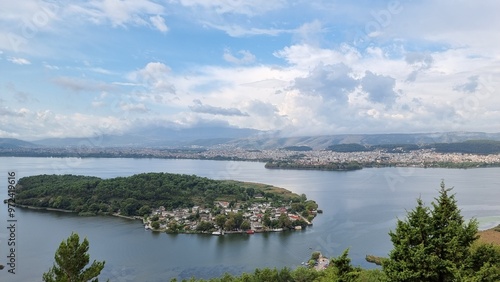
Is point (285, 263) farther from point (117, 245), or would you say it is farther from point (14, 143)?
point (14, 143)

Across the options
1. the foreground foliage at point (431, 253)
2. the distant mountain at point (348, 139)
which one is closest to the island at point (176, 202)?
the foreground foliage at point (431, 253)

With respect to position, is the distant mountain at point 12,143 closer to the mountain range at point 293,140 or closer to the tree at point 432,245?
the mountain range at point 293,140

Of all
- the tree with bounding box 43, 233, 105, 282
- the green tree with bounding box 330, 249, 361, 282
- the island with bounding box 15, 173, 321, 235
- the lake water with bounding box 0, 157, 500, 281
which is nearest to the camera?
the green tree with bounding box 330, 249, 361, 282

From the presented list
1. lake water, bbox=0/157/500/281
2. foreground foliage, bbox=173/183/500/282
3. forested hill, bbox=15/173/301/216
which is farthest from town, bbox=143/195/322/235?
foreground foliage, bbox=173/183/500/282

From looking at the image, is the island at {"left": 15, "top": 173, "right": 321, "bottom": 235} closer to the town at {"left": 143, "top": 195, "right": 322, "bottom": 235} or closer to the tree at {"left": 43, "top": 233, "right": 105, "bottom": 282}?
the town at {"left": 143, "top": 195, "right": 322, "bottom": 235}

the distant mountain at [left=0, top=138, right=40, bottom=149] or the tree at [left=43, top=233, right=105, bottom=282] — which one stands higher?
the distant mountain at [left=0, top=138, right=40, bottom=149]

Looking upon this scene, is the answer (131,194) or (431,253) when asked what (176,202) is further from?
(431,253)

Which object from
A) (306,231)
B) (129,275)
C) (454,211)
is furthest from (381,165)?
(454,211)
